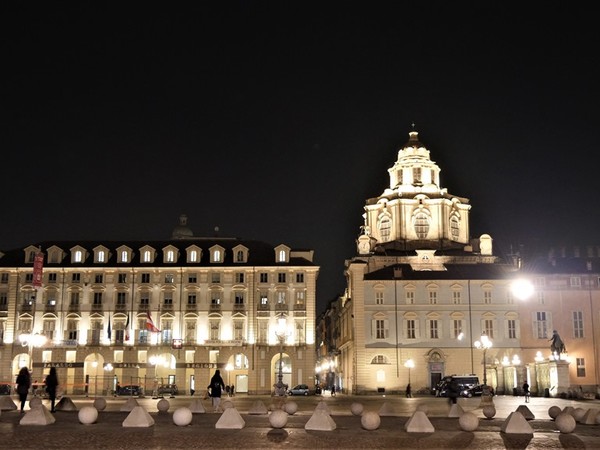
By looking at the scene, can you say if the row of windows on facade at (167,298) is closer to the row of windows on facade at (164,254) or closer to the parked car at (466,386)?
the row of windows on facade at (164,254)

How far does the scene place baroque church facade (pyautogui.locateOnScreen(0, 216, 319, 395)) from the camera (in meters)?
88.2

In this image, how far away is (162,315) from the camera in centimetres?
9025

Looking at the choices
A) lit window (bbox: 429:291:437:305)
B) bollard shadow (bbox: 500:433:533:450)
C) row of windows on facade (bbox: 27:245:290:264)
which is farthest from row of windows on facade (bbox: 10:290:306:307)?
bollard shadow (bbox: 500:433:533:450)

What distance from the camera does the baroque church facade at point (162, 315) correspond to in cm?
8825

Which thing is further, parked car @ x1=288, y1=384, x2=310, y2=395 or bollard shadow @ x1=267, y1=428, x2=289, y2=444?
parked car @ x1=288, y1=384, x2=310, y2=395

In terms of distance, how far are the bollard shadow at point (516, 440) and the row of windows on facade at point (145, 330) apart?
66.1 metres

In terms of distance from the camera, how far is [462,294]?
87.3m

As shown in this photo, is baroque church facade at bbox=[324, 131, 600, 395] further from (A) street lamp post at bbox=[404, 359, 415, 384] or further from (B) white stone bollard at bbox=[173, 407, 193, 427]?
(B) white stone bollard at bbox=[173, 407, 193, 427]

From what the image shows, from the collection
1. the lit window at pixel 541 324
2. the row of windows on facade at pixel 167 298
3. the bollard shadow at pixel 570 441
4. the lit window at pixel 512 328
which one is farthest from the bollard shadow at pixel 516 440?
the row of windows on facade at pixel 167 298

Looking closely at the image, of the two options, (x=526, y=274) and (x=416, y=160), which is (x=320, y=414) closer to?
(x=526, y=274)

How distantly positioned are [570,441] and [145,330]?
237 feet

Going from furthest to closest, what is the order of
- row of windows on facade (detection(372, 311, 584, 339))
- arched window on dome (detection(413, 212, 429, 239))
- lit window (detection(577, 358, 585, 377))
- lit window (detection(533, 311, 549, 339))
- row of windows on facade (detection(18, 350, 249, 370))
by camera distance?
1. arched window on dome (detection(413, 212, 429, 239))
2. row of windows on facade (detection(18, 350, 249, 370))
3. row of windows on facade (detection(372, 311, 584, 339))
4. lit window (detection(533, 311, 549, 339))
5. lit window (detection(577, 358, 585, 377))

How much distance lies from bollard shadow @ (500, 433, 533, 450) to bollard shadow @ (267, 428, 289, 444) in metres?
5.77

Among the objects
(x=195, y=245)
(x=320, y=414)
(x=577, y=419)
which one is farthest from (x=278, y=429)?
(x=195, y=245)
